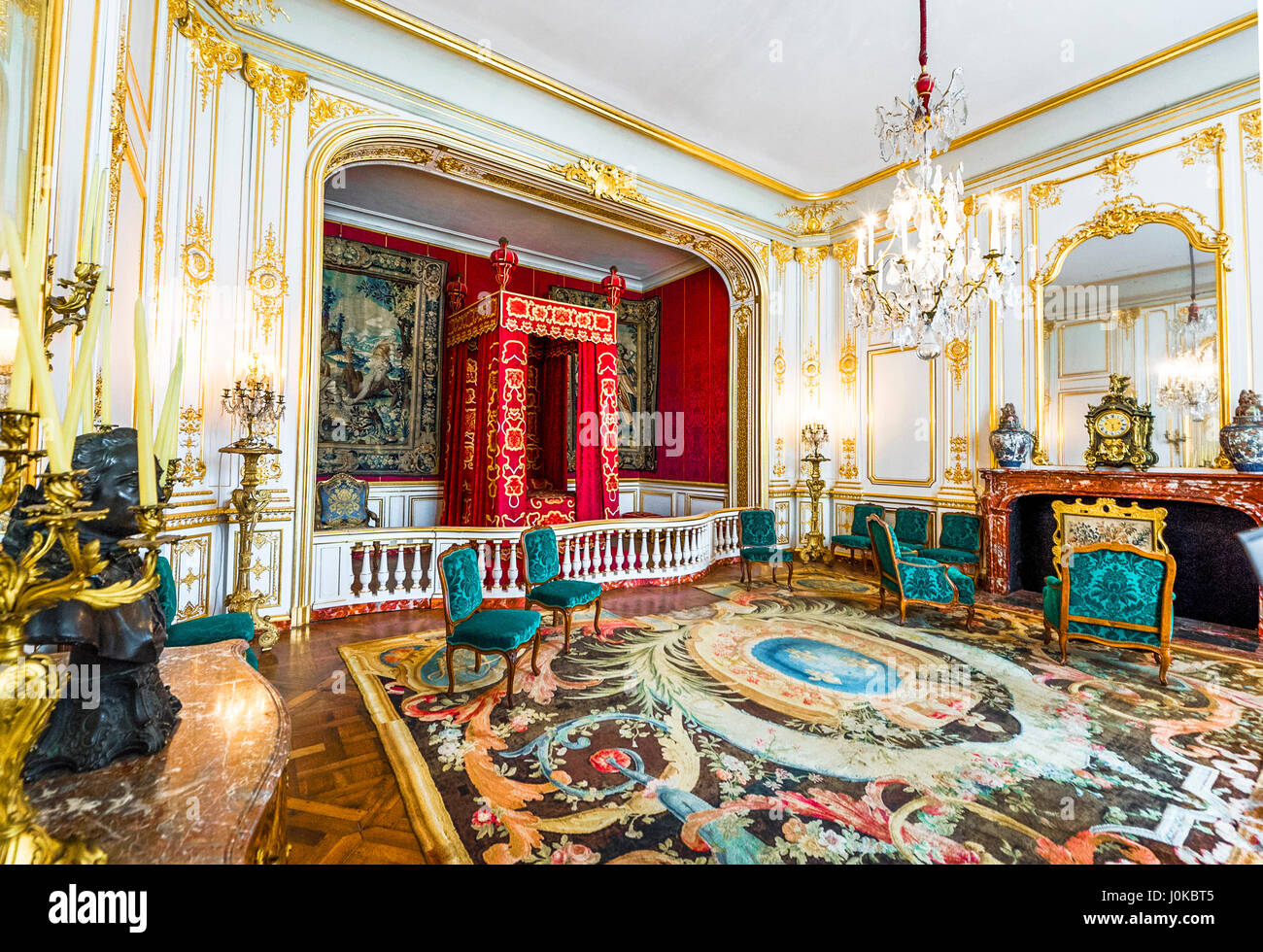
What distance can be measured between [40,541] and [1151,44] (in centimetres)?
722

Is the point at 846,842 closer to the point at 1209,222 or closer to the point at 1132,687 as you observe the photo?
the point at 1132,687

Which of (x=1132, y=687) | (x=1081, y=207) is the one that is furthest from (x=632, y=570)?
(x=1081, y=207)

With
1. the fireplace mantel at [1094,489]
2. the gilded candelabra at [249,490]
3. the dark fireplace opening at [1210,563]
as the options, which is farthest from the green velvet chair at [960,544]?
the gilded candelabra at [249,490]

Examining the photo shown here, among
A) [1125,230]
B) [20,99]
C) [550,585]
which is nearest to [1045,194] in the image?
[1125,230]

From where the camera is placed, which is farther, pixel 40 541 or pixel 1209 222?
pixel 1209 222

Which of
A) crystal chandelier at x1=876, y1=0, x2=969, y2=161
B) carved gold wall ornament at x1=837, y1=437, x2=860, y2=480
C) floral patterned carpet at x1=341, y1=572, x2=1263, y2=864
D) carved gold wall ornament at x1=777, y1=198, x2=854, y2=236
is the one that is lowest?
floral patterned carpet at x1=341, y1=572, x2=1263, y2=864

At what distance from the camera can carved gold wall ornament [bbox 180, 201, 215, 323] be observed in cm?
354

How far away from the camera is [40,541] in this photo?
0.75 metres

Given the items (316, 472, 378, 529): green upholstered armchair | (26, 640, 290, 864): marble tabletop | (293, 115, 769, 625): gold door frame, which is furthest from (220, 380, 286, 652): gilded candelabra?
(26, 640, 290, 864): marble tabletop

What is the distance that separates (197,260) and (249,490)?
5.19 feet

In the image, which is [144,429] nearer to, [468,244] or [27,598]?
[27,598]

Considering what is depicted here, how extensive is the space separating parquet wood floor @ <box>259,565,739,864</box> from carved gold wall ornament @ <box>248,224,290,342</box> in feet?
7.43

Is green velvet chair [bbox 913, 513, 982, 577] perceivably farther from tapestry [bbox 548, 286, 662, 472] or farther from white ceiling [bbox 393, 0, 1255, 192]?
tapestry [bbox 548, 286, 662, 472]

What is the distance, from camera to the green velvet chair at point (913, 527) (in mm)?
5992
